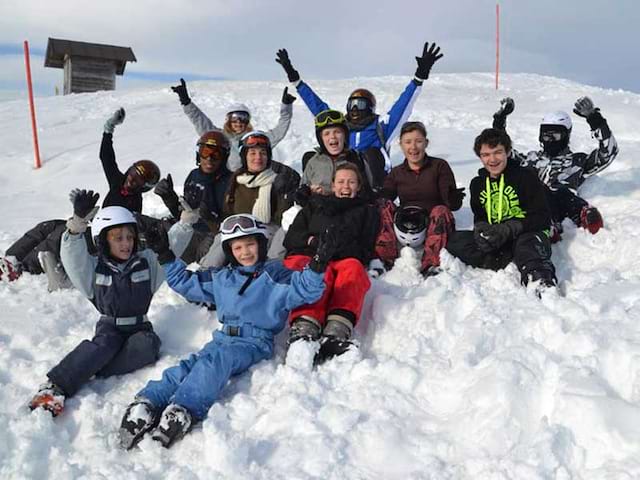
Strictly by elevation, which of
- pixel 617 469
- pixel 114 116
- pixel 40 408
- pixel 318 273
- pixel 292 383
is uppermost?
pixel 114 116

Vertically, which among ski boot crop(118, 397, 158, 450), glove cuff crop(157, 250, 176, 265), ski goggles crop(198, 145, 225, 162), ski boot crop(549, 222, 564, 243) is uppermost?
ski goggles crop(198, 145, 225, 162)

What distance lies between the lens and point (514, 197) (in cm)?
524

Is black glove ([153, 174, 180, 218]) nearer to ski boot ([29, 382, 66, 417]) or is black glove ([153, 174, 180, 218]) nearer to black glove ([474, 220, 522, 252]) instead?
ski boot ([29, 382, 66, 417])

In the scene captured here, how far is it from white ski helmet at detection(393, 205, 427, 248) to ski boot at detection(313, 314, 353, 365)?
1.67 meters

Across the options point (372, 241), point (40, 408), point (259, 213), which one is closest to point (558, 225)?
point (372, 241)

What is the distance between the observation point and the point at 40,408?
11.6 feet

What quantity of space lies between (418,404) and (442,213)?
2580 mm

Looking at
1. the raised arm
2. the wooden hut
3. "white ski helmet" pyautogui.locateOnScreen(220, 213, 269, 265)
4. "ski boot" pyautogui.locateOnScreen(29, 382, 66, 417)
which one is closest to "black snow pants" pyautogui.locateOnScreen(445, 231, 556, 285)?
"white ski helmet" pyautogui.locateOnScreen(220, 213, 269, 265)

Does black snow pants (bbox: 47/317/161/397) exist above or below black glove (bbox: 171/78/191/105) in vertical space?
below

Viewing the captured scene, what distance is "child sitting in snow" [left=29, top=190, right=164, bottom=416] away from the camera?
13.6 feet

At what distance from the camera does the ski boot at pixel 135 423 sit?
3.29 m

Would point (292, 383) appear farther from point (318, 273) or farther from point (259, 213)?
point (259, 213)

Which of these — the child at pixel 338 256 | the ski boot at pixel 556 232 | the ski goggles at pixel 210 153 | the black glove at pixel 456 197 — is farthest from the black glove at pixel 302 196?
the ski boot at pixel 556 232

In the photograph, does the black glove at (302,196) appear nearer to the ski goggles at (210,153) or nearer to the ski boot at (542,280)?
the ski goggles at (210,153)
